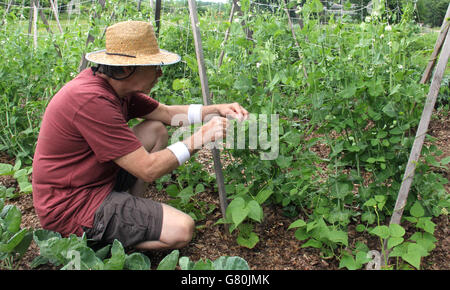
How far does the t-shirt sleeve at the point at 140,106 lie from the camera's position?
2.41m

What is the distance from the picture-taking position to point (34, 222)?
104 inches

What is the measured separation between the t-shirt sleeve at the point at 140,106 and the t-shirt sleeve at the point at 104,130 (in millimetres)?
516

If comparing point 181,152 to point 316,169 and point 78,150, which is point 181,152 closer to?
point 78,150

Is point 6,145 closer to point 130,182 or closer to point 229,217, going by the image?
point 130,182

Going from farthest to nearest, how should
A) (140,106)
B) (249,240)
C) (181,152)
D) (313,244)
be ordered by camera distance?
(140,106), (249,240), (313,244), (181,152)

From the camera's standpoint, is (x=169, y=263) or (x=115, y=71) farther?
(x=115, y=71)

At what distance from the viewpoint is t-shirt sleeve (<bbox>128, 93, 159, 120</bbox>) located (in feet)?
7.90

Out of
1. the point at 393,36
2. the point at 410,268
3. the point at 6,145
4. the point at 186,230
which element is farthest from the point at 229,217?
the point at 6,145

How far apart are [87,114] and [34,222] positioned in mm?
1219

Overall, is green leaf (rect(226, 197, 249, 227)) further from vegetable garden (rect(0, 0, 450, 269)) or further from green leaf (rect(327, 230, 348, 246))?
green leaf (rect(327, 230, 348, 246))

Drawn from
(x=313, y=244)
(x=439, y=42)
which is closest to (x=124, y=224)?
(x=313, y=244)

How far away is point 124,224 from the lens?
79.7 inches

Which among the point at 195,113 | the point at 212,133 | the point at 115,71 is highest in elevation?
the point at 115,71

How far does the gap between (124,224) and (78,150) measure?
448mm
